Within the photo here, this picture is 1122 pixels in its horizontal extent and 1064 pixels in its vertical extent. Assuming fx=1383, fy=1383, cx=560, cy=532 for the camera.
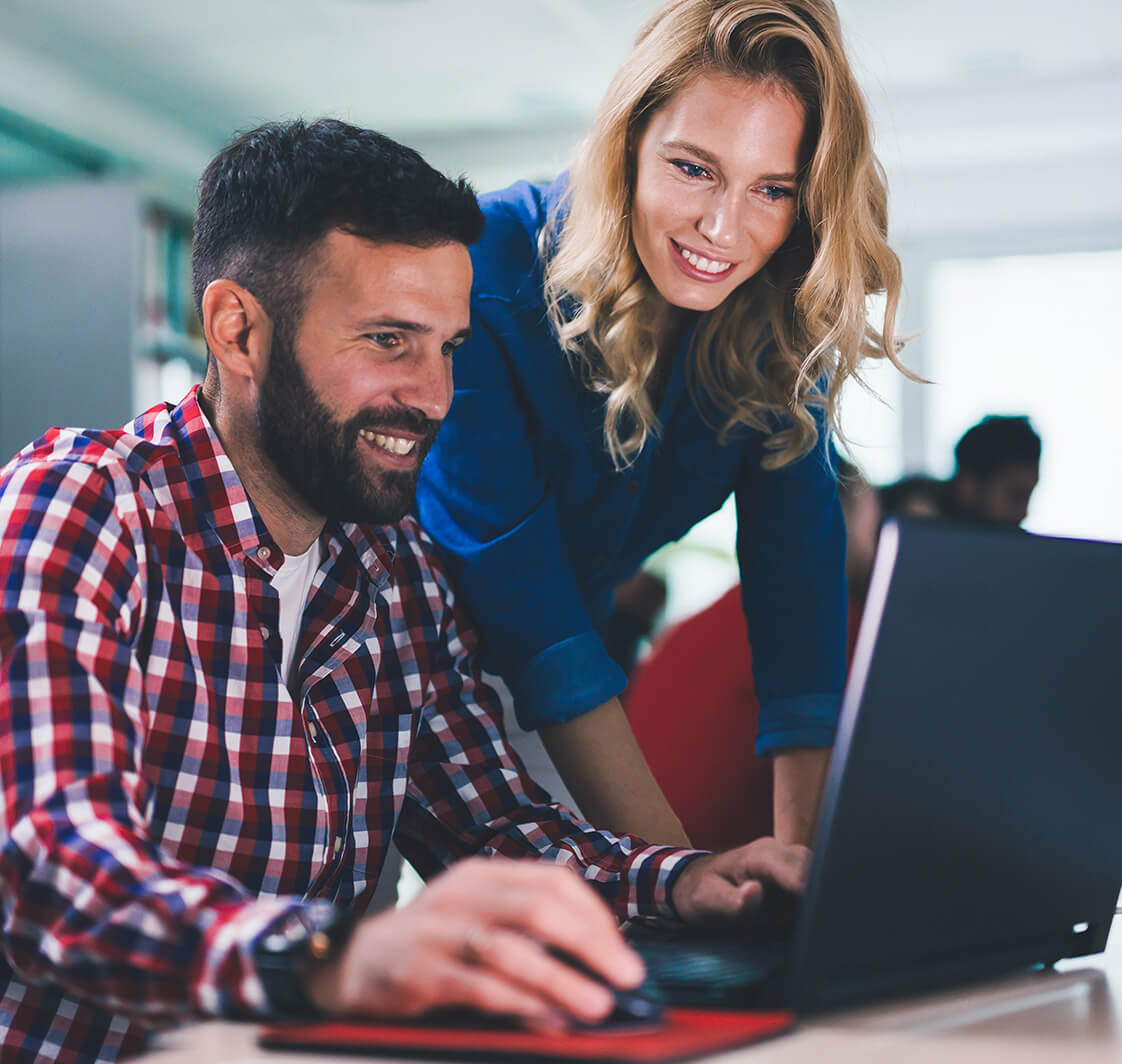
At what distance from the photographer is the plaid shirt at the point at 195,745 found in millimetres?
708

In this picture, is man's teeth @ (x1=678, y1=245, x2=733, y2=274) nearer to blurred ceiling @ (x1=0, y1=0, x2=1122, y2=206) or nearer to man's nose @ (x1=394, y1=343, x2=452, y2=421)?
man's nose @ (x1=394, y1=343, x2=452, y2=421)

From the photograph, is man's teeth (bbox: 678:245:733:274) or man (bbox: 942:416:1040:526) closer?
man's teeth (bbox: 678:245:733:274)

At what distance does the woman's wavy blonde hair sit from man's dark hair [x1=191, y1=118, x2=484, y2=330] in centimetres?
27

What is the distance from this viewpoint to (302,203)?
1.12 meters

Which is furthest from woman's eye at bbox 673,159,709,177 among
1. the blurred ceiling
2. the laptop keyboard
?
the blurred ceiling

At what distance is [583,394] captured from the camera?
4.84 feet

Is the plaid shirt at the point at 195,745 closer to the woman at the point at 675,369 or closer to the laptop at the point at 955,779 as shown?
the woman at the point at 675,369

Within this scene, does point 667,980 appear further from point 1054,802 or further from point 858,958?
point 1054,802

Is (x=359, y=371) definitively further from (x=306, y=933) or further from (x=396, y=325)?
(x=306, y=933)

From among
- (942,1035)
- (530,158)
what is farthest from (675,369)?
(530,158)

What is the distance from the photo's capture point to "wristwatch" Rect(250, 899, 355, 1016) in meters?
0.63

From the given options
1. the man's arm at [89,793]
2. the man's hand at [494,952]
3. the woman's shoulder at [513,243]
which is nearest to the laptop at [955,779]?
the man's hand at [494,952]

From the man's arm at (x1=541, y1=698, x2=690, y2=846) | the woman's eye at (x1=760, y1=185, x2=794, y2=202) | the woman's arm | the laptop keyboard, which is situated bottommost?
the laptop keyboard

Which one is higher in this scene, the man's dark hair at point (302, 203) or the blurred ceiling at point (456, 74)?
the blurred ceiling at point (456, 74)
